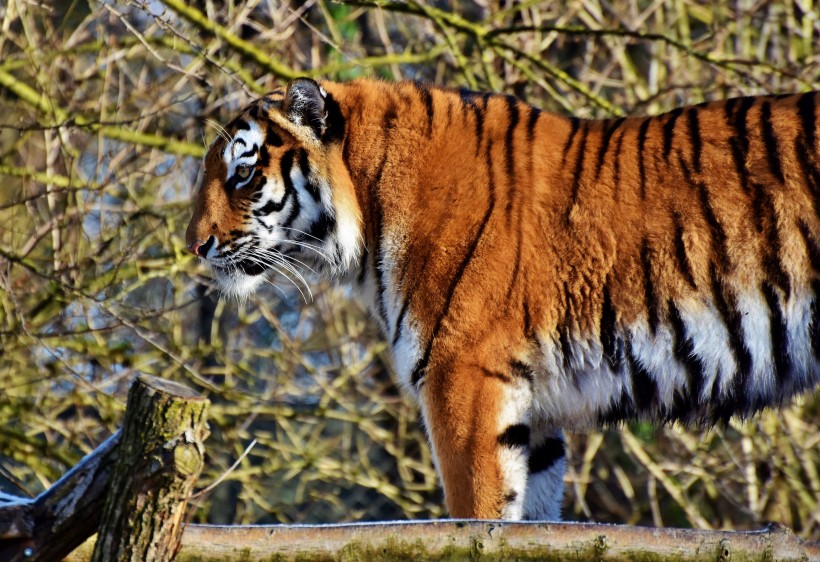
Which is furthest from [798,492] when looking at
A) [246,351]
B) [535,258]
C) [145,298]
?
[145,298]

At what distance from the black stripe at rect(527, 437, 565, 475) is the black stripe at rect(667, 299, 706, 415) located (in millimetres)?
524

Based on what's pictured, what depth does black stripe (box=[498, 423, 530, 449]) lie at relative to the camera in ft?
10.4

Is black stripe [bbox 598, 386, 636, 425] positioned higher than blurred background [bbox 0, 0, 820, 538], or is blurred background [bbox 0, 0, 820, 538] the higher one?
blurred background [bbox 0, 0, 820, 538]

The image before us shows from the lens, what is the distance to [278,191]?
370 centimetres

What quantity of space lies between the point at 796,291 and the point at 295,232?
1.72 metres

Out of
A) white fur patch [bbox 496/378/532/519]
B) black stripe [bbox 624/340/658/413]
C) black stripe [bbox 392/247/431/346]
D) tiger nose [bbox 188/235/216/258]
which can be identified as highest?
tiger nose [bbox 188/235/216/258]

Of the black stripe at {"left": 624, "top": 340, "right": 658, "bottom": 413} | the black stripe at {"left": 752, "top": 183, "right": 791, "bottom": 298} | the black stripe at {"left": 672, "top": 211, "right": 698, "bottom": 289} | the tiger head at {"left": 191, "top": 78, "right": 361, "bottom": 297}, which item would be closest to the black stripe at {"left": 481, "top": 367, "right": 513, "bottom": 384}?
the black stripe at {"left": 624, "top": 340, "right": 658, "bottom": 413}

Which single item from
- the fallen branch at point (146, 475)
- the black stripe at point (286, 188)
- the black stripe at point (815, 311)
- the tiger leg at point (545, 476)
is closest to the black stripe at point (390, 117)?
the black stripe at point (286, 188)

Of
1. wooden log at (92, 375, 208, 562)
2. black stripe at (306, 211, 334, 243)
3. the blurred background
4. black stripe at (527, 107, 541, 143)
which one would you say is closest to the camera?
wooden log at (92, 375, 208, 562)

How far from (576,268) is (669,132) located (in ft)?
1.88

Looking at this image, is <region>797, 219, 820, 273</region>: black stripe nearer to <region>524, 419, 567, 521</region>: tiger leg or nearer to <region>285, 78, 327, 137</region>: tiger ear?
<region>524, 419, 567, 521</region>: tiger leg

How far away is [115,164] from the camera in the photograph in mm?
4820

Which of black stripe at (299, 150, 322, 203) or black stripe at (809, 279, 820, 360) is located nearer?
black stripe at (809, 279, 820, 360)

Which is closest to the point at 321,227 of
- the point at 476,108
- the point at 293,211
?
the point at 293,211
